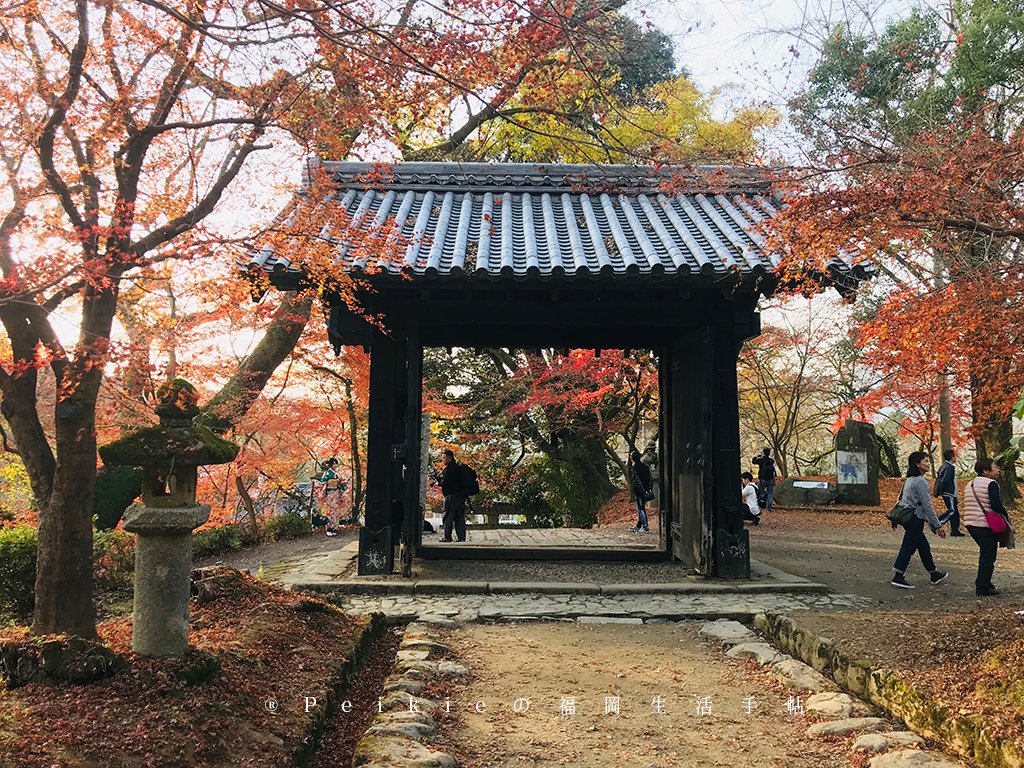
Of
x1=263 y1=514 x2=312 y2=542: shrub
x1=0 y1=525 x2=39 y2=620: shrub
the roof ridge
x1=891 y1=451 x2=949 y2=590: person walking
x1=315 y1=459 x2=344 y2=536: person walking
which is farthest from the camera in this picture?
x1=315 y1=459 x2=344 y2=536: person walking

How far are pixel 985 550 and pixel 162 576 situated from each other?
8195 mm

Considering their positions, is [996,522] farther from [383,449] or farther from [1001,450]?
[1001,450]

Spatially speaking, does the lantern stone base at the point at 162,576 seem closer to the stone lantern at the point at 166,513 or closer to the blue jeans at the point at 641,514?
the stone lantern at the point at 166,513

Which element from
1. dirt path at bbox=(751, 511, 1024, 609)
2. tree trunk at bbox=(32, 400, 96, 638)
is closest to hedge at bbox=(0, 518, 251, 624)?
tree trunk at bbox=(32, 400, 96, 638)

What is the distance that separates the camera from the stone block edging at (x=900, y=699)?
11.8 ft

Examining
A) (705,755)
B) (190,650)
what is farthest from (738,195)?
(190,650)

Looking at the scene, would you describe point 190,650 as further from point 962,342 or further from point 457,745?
point 962,342

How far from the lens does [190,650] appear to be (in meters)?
4.59

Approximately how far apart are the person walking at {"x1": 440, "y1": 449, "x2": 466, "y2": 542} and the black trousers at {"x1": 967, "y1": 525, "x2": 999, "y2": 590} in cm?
772

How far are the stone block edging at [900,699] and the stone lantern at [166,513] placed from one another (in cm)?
441

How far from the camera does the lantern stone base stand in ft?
14.8

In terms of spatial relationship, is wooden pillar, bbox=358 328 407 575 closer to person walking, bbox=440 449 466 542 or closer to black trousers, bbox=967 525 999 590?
person walking, bbox=440 449 466 542

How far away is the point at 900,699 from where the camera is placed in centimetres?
446

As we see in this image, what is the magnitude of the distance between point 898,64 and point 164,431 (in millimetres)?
16070
